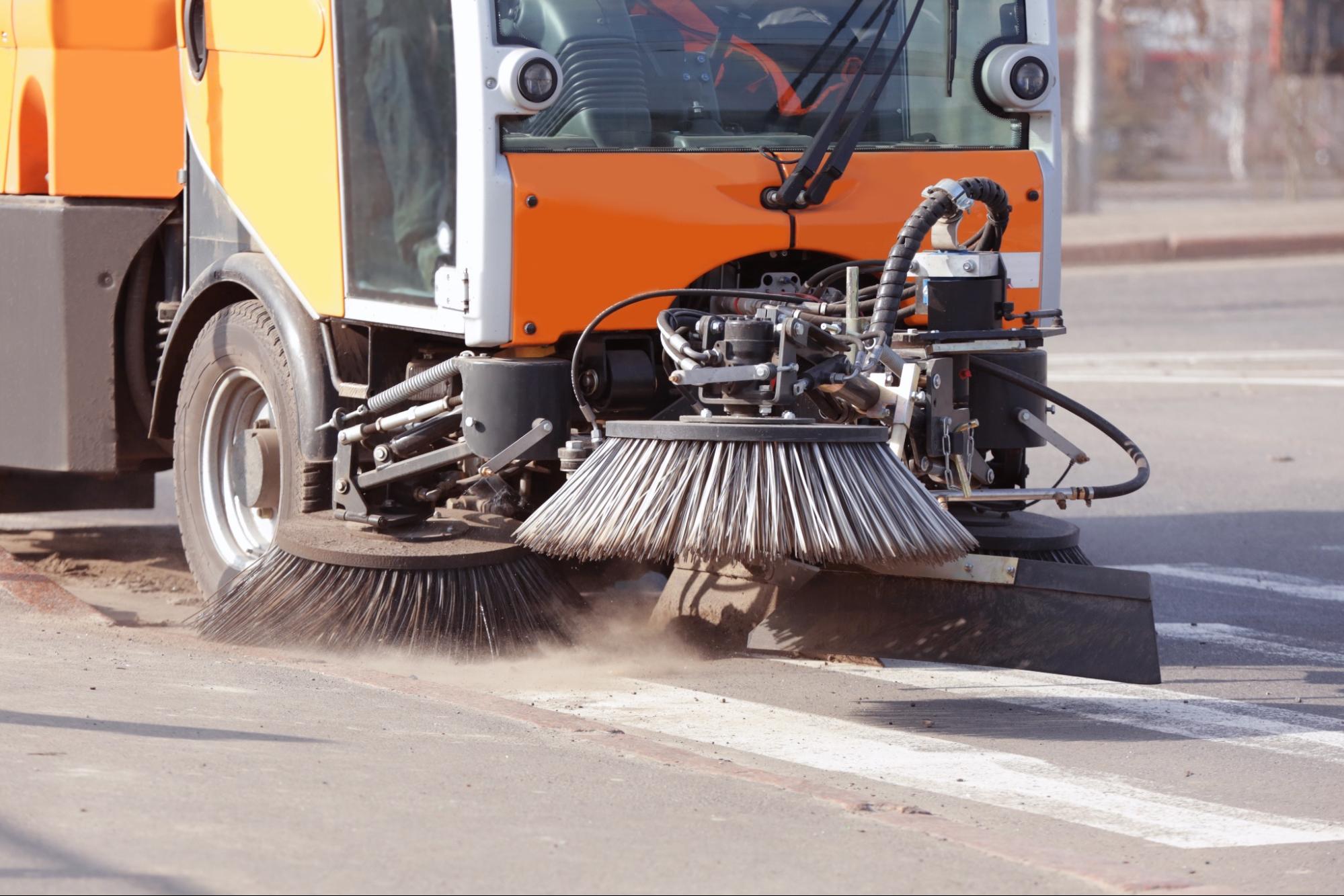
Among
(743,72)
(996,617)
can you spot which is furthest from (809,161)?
(996,617)

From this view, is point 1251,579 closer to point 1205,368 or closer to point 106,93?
point 106,93

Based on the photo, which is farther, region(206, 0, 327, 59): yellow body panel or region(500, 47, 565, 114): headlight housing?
region(206, 0, 327, 59): yellow body panel

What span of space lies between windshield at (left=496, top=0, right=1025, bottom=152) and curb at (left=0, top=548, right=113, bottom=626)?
224cm

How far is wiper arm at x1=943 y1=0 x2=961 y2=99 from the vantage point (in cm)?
666

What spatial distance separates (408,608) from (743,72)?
6.27 ft

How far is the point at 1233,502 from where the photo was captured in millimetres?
9641

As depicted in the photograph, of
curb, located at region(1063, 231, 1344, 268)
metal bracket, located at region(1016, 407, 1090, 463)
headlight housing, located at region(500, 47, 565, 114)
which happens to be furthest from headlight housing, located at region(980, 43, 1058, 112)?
curb, located at region(1063, 231, 1344, 268)

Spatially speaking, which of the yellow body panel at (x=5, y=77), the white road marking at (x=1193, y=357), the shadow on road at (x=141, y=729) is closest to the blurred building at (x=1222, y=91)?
the white road marking at (x=1193, y=357)

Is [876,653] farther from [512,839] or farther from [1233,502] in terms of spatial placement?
[1233,502]

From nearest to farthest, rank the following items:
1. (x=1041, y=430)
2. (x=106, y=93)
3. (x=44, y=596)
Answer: (x=1041, y=430) → (x=44, y=596) → (x=106, y=93)

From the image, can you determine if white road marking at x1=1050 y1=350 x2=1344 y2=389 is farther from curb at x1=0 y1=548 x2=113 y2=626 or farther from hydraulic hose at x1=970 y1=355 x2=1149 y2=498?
curb at x1=0 y1=548 x2=113 y2=626

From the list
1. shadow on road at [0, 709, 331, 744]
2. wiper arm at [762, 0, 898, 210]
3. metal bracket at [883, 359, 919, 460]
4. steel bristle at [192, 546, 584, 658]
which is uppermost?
wiper arm at [762, 0, 898, 210]

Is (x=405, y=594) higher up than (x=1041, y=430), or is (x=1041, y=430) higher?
(x=1041, y=430)

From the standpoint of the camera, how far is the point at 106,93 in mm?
7379
